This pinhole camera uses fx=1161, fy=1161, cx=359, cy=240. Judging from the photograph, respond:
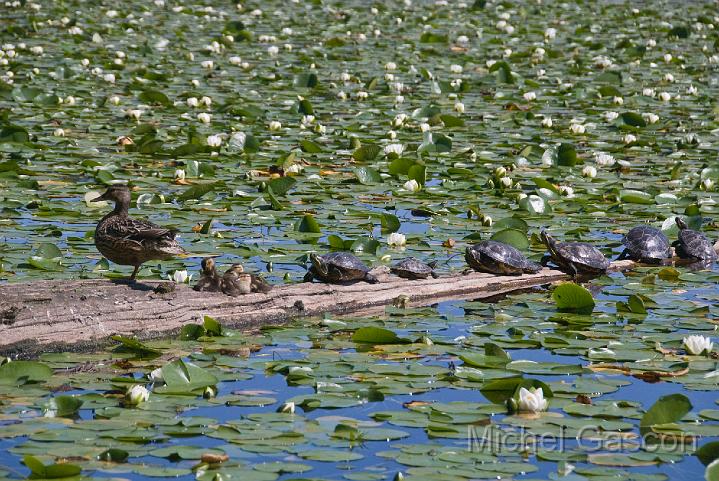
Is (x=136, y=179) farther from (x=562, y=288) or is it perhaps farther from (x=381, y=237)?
(x=562, y=288)

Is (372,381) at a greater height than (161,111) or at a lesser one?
greater

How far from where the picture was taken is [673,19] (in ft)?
72.7

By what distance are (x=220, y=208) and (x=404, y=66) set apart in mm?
8278

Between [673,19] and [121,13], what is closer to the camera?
[121,13]

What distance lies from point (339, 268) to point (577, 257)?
1.69 metres

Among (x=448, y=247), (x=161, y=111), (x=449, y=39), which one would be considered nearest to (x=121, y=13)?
(x=449, y=39)

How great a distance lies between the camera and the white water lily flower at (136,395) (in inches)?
198

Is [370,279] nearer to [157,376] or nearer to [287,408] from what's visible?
[157,376]

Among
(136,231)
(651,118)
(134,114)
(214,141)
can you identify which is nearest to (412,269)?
(136,231)

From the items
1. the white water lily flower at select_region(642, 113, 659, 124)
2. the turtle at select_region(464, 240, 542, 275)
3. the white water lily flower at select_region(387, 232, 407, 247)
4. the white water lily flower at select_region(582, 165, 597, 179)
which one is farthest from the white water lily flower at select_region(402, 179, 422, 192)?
the white water lily flower at select_region(642, 113, 659, 124)

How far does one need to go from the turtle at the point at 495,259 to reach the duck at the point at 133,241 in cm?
193

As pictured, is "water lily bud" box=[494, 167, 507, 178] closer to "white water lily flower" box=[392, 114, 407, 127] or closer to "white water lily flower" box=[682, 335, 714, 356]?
"white water lily flower" box=[392, 114, 407, 127]

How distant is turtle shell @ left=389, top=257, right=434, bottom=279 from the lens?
7.17 metres

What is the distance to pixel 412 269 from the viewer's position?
716 centimetres
